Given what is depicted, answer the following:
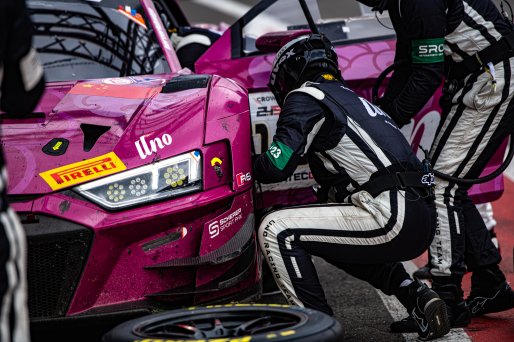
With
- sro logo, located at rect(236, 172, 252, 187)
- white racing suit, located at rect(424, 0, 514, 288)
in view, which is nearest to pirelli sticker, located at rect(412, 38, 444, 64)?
white racing suit, located at rect(424, 0, 514, 288)

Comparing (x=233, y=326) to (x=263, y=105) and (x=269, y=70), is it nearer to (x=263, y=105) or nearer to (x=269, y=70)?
(x=263, y=105)

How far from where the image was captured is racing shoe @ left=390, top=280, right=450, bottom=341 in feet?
15.1

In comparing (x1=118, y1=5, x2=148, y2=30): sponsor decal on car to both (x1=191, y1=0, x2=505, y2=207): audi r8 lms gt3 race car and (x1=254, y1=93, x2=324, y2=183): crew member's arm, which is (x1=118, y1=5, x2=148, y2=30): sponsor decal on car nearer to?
(x1=191, y1=0, x2=505, y2=207): audi r8 lms gt3 race car

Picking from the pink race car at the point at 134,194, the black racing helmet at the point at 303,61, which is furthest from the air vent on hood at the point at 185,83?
the black racing helmet at the point at 303,61

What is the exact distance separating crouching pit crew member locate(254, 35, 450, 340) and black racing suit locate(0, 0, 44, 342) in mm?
1557

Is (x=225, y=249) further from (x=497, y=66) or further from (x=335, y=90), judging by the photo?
(x=497, y=66)

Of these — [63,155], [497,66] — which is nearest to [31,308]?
[63,155]

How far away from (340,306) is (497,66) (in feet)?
5.01

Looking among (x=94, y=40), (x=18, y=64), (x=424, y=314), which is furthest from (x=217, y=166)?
(x=94, y=40)

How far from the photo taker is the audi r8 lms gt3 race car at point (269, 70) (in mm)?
5629

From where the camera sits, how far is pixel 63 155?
4102mm

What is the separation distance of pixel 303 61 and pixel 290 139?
0.51m

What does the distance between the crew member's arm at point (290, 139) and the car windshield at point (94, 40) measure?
1210mm

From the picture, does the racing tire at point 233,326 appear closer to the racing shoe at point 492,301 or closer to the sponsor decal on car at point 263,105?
the racing shoe at point 492,301
